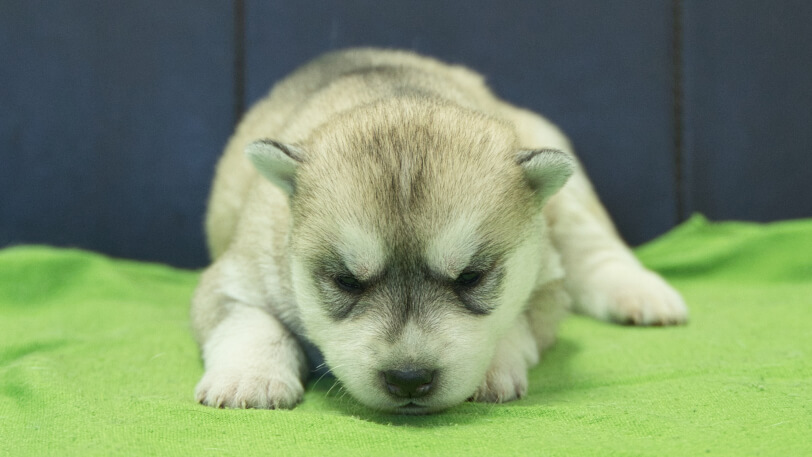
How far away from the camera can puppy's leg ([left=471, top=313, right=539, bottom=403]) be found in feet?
7.23

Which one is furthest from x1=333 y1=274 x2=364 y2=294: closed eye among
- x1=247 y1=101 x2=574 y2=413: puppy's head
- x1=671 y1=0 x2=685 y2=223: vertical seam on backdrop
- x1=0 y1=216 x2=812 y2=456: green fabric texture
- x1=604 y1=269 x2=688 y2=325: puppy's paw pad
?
x1=671 y1=0 x2=685 y2=223: vertical seam on backdrop

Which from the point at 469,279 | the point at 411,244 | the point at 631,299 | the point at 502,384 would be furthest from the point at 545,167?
the point at 631,299

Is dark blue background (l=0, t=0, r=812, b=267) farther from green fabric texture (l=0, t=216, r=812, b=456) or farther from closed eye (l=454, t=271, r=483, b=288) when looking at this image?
closed eye (l=454, t=271, r=483, b=288)

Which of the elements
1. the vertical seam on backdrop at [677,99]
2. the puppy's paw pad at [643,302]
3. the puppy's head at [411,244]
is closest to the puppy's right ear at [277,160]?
the puppy's head at [411,244]

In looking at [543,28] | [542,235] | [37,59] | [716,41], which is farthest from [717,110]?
[37,59]

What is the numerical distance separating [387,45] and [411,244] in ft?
10.1

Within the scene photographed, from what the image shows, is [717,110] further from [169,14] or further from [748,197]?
[169,14]

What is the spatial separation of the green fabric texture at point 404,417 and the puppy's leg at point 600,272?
0.36 ft

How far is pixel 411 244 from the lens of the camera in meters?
1.96

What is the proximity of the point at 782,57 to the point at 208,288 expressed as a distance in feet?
13.3

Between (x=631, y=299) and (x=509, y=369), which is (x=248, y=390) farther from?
(x=631, y=299)

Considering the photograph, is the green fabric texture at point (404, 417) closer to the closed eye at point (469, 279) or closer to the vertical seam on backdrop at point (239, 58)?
the closed eye at point (469, 279)

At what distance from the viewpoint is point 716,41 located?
4.82m

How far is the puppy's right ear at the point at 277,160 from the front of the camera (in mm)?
2249
